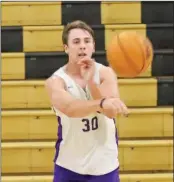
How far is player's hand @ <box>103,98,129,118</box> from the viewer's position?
2.23 meters

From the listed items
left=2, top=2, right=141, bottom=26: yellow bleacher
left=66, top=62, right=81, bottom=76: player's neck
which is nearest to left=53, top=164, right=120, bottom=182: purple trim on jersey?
left=66, top=62, right=81, bottom=76: player's neck

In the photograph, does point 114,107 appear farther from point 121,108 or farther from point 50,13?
point 50,13

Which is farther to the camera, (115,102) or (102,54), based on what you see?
(102,54)

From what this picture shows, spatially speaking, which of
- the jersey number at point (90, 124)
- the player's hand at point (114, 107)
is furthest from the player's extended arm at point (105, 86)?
the player's hand at point (114, 107)

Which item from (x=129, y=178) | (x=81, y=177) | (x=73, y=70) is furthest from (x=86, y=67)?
(x=129, y=178)

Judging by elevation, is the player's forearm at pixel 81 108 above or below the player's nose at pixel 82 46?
below

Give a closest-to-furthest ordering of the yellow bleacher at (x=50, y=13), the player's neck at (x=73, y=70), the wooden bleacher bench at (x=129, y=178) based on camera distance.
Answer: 1. the player's neck at (x=73, y=70)
2. the wooden bleacher bench at (x=129, y=178)
3. the yellow bleacher at (x=50, y=13)

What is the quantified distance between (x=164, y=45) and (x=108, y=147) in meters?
2.36

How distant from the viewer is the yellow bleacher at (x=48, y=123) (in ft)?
14.1

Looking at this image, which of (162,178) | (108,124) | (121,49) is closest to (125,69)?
(121,49)

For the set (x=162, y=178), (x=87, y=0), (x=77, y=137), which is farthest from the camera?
(x=87, y=0)

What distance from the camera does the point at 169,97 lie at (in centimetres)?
470

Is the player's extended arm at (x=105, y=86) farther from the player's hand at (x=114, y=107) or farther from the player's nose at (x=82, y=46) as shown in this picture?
the player's hand at (x=114, y=107)

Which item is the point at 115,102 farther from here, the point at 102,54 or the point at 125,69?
the point at 102,54
